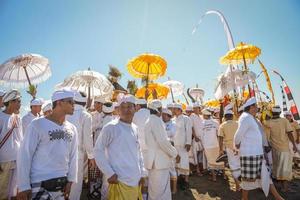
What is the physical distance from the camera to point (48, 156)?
9.30ft

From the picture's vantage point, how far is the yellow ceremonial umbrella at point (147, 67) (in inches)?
337

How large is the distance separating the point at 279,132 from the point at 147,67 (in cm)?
479

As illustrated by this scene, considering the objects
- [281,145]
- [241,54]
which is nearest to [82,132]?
[281,145]

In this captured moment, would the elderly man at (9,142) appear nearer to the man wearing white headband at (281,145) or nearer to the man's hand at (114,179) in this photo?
the man's hand at (114,179)

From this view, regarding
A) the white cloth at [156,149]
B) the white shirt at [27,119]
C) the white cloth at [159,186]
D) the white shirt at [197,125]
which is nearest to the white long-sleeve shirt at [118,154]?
the white cloth at [156,149]

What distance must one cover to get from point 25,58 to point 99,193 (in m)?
4.37

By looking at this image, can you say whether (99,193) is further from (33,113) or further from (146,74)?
(146,74)

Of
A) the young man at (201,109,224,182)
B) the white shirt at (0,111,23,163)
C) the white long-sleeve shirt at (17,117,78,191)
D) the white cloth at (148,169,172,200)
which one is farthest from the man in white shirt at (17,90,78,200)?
the young man at (201,109,224,182)

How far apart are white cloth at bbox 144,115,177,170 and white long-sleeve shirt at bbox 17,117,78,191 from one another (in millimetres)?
2066

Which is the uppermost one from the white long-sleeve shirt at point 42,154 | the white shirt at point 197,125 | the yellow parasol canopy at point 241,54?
the yellow parasol canopy at point 241,54

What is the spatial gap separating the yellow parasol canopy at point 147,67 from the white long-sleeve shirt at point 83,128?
3884mm

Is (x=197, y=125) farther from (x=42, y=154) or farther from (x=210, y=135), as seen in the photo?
(x=42, y=154)

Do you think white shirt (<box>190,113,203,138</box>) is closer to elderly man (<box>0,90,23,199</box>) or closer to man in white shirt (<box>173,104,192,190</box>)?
man in white shirt (<box>173,104,192,190</box>)

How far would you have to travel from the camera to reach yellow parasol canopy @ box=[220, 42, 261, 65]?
7.98 m
